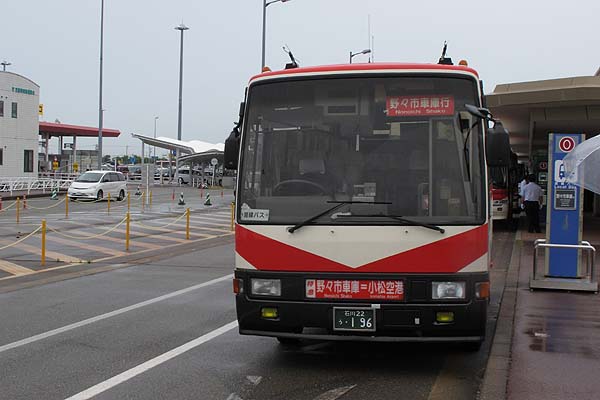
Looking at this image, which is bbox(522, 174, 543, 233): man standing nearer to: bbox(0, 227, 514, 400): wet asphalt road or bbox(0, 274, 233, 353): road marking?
bbox(0, 227, 514, 400): wet asphalt road

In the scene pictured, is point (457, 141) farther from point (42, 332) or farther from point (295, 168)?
point (42, 332)

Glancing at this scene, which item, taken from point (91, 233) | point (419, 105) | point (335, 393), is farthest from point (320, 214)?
point (91, 233)

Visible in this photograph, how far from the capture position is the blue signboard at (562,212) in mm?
10648

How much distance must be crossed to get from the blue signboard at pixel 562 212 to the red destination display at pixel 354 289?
579 cm

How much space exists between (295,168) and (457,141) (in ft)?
4.82

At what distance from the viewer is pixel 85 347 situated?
7.35m

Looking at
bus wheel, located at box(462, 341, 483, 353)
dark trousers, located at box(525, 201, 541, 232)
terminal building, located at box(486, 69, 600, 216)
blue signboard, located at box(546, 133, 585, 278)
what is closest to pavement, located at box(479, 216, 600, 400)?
bus wheel, located at box(462, 341, 483, 353)

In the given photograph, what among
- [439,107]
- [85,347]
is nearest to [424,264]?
[439,107]

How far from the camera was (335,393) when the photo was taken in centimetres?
574

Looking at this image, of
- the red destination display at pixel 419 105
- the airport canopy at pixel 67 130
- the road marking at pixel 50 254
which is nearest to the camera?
the red destination display at pixel 419 105

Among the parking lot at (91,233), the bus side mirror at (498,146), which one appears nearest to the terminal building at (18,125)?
the parking lot at (91,233)

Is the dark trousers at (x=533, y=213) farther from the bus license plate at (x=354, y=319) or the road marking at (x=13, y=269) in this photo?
the bus license plate at (x=354, y=319)

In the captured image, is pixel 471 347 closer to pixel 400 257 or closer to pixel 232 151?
pixel 400 257

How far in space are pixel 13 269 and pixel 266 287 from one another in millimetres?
9103
